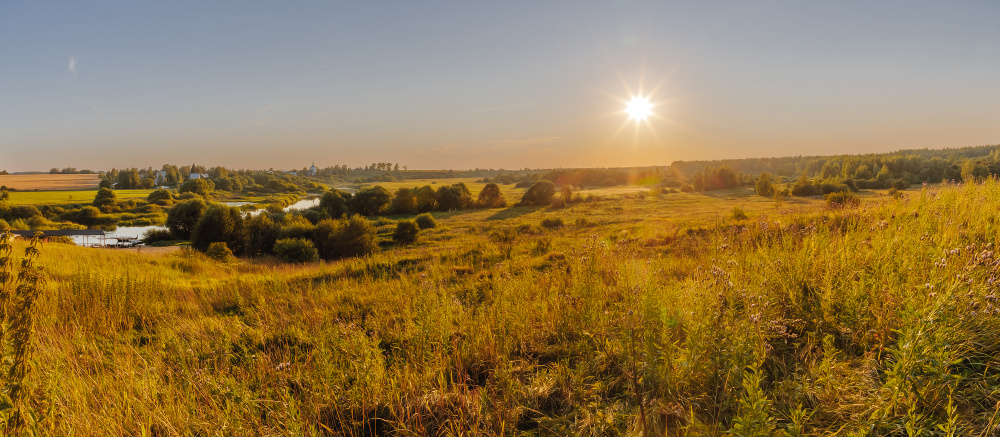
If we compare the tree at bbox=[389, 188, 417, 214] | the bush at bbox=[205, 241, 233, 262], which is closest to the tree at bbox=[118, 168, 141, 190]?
the tree at bbox=[389, 188, 417, 214]

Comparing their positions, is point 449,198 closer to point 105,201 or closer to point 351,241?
point 351,241

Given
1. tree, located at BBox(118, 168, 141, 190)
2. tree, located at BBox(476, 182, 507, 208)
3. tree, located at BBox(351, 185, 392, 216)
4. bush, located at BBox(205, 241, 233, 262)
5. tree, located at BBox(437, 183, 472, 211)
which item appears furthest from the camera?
tree, located at BBox(118, 168, 141, 190)

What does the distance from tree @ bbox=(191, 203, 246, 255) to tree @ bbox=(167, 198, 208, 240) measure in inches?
481

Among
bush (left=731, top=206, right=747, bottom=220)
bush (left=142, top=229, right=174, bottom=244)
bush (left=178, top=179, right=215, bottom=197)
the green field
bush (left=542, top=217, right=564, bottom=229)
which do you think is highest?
bush (left=178, top=179, right=215, bottom=197)

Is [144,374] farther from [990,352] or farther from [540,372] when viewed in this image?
[990,352]

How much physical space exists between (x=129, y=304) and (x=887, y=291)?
9.77 meters

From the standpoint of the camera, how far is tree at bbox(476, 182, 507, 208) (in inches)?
2719

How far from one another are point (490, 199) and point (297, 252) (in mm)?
46595

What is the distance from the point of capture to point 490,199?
69.9 metres

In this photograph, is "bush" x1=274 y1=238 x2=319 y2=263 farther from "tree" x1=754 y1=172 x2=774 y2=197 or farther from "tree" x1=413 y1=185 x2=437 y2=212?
"tree" x1=754 y1=172 x2=774 y2=197

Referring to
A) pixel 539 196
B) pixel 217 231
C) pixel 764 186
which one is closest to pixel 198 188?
pixel 217 231

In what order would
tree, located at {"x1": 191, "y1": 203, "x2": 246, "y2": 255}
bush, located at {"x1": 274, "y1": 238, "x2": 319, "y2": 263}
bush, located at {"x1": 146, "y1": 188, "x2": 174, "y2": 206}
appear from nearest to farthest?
bush, located at {"x1": 274, "y1": 238, "x2": 319, "y2": 263} → tree, located at {"x1": 191, "y1": 203, "x2": 246, "y2": 255} → bush, located at {"x1": 146, "y1": 188, "x2": 174, "y2": 206}

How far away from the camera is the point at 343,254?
28.1 m

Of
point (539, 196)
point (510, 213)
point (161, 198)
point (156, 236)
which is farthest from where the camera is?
point (161, 198)
